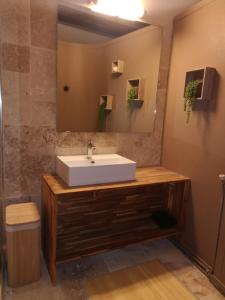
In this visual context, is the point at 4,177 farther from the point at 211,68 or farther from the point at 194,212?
the point at 211,68

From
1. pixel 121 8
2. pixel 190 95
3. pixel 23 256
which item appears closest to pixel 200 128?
pixel 190 95

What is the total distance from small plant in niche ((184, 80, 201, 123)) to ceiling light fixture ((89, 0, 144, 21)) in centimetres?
80

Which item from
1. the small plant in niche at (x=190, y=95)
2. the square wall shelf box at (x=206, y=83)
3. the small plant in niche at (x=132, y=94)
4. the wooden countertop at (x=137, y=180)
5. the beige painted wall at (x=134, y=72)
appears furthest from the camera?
the small plant in niche at (x=132, y=94)

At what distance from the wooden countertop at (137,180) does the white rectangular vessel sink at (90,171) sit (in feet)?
0.14

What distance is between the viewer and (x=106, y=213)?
2.28m

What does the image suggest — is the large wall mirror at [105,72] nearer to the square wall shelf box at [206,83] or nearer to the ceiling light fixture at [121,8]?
the ceiling light fixture at [121,8]

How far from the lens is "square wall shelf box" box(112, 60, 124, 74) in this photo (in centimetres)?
213

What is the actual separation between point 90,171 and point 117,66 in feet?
3.48

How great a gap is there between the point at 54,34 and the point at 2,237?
1704mm

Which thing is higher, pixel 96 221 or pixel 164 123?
pixel 164 123

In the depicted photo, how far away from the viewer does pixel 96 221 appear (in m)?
2.24

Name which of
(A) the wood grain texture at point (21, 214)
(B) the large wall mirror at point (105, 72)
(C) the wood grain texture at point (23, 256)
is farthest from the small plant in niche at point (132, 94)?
(C) the wood grain texture at point (23, 256)

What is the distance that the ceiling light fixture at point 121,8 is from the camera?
1934 mm

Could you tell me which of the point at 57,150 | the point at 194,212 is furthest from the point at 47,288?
the point at 194,212
